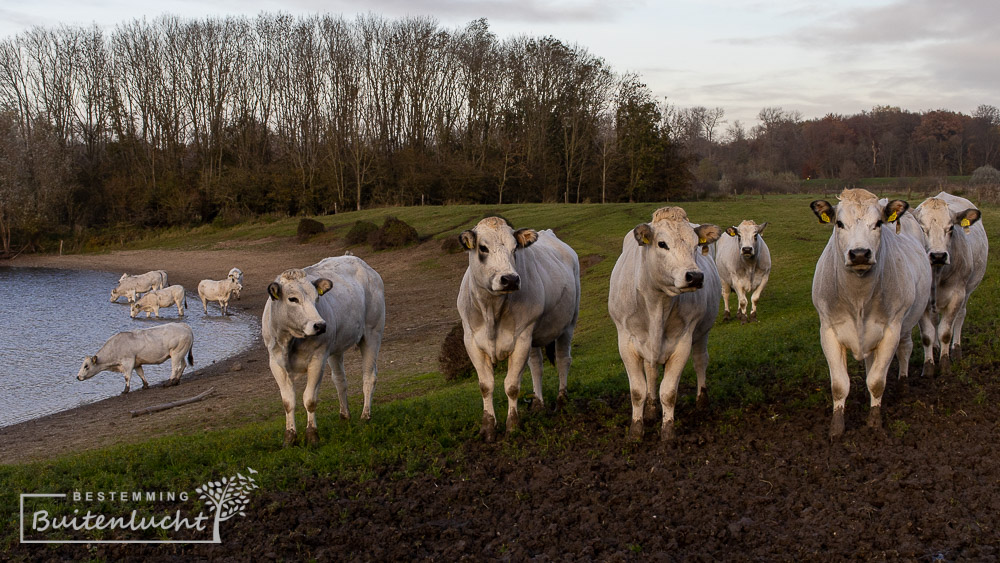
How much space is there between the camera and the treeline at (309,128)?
195ft

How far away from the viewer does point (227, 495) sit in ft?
22.6

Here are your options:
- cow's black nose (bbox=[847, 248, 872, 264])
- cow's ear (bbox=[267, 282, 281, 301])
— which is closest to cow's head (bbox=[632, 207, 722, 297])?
cow's black nose (bbox=[847, 248, 872, 264])

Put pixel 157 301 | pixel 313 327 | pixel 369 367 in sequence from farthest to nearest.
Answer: pixel 157 301, pixel 369 367, pixel 313 327

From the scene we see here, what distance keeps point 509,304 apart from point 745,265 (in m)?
8.79

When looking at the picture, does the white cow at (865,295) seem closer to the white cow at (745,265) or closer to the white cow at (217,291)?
the white cow at (745,265)

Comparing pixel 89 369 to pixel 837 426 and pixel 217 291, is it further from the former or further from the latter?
pixel 837 426

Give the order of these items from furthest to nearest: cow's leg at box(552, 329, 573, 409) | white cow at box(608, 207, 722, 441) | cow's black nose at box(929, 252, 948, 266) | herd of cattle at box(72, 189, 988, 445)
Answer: cow's leg at box(552, 329, 573, 409) < cow's black nose at box(929, 252, 948, 266) < herd of cattle at box(72, 189, 988, 445) < white cow at box(608, 207, 722, 441)

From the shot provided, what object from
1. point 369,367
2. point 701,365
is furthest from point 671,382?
point 369,367

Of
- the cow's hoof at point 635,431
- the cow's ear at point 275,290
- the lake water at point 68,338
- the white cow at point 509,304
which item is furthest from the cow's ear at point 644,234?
the lake water at point 68,338

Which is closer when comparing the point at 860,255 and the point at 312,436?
the point at 860,255

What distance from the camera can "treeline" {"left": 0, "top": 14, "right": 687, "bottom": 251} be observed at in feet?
195

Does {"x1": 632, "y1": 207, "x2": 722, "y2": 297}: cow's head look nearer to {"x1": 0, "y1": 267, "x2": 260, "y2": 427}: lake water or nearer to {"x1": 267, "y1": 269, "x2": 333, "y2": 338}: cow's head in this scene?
{"x1": 267, "y1": 269, "x2": 333, "y2": 338}: cow's head

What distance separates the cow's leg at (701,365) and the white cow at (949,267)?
2937mm

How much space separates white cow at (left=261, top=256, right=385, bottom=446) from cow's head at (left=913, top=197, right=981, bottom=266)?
7238 mm
